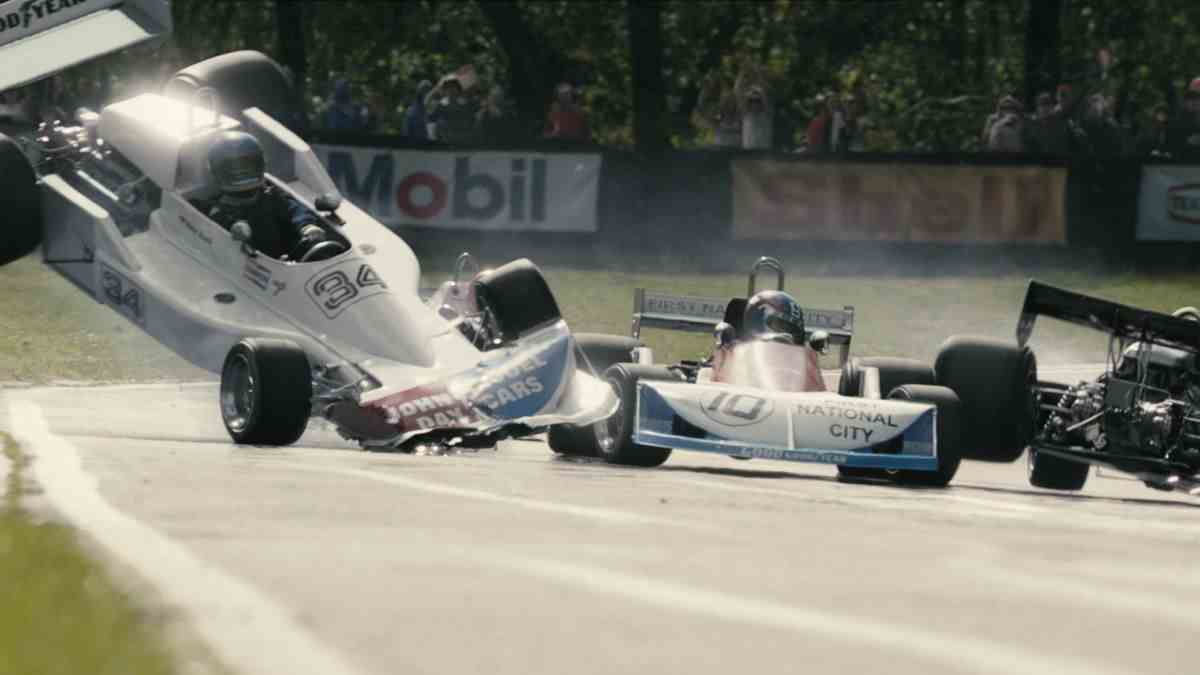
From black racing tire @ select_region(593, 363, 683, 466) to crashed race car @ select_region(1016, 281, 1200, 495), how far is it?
6.47ft

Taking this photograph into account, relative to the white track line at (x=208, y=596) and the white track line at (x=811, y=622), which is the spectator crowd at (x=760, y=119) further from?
the white track line at (x=811, y=622)

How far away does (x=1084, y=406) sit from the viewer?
1231 cm

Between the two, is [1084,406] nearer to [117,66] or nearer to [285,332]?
[285,332]

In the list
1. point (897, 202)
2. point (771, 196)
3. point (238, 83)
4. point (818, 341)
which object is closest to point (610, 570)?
point (818, 341)

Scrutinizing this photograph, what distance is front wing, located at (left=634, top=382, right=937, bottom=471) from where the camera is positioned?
1098 centimetres

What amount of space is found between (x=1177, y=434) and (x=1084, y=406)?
60cm

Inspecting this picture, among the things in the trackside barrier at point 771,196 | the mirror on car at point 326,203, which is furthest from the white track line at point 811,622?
the trackside barrier at point 771,196

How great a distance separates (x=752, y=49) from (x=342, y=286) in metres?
32.8

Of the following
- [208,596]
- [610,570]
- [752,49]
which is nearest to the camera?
[208,596]

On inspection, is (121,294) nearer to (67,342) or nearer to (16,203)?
(16,203)

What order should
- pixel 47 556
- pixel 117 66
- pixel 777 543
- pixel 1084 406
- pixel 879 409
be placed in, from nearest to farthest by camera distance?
pixel 47 556
pixel 777 543
pixel 879 409
pixel 1084 406
pixel 117 66

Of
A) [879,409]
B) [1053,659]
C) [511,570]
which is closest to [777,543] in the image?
[511,570]

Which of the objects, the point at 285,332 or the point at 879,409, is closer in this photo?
the point at 879,409

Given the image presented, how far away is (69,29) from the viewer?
51.2 ft
